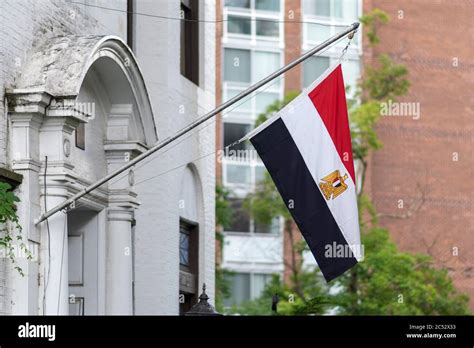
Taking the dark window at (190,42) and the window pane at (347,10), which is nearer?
the dark window at (190,42)

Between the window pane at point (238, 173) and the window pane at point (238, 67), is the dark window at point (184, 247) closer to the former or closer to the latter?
the window pane at point (238, 173)

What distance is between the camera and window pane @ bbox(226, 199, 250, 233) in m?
60.3

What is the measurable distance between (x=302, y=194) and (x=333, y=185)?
0.41 meters

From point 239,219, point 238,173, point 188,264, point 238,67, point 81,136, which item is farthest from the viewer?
point 238,67

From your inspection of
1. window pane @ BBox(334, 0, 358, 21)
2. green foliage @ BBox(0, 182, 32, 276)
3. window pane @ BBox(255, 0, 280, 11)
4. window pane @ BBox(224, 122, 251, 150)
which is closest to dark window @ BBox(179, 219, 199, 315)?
green foliage @ BBox(0, 182, 32, 276)

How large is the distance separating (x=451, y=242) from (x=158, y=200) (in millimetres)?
40497

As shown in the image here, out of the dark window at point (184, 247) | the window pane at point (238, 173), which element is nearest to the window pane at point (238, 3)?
the window pane at point (238, 173)

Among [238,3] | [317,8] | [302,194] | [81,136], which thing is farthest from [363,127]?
[302,194]

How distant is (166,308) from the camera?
2553cm

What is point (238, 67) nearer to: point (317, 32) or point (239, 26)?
point (239, 26)

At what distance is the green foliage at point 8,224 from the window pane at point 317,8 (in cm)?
4544

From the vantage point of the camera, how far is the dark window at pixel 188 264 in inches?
1068

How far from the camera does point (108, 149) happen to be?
22609 mm
